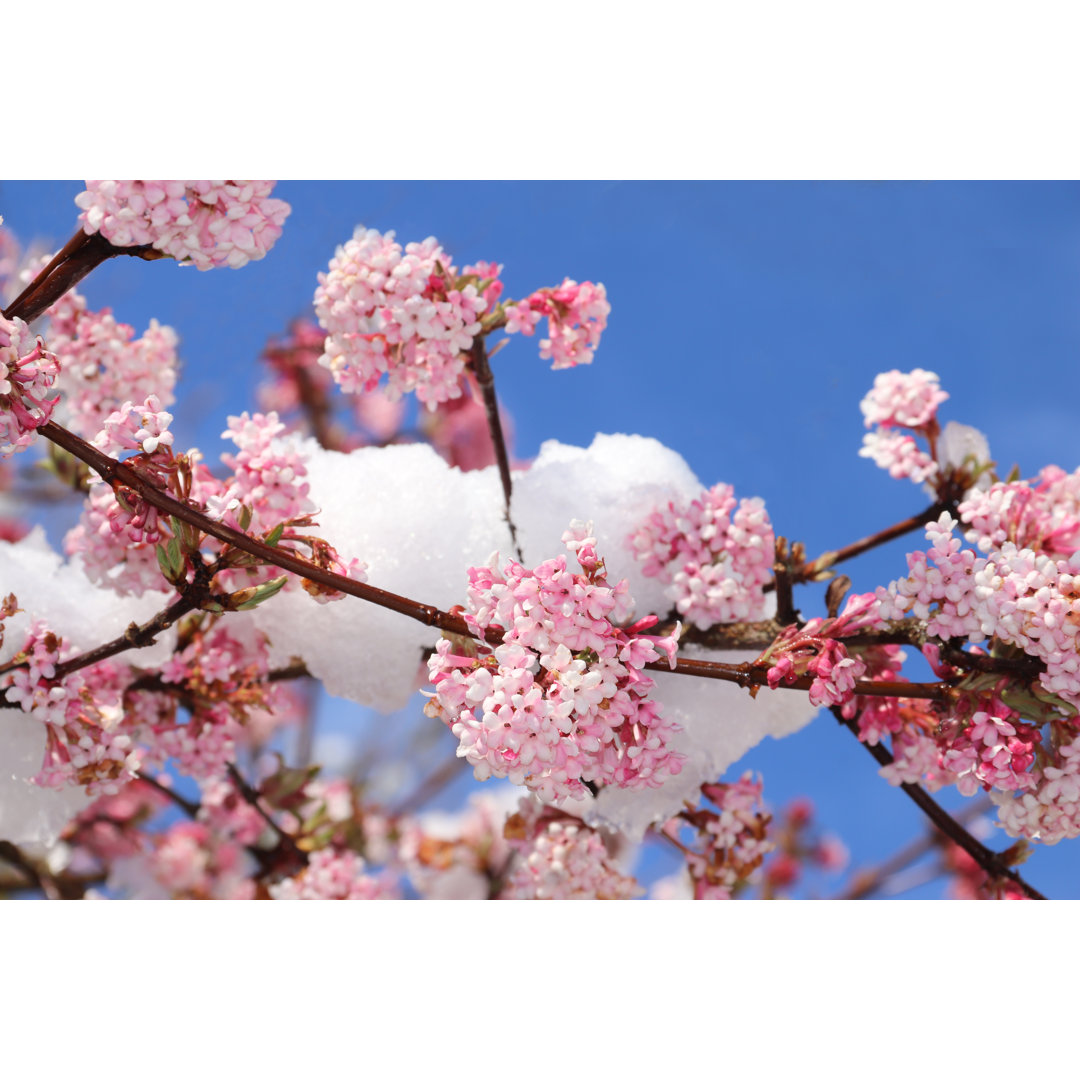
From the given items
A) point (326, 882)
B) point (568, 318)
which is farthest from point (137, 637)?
point (326, 882)

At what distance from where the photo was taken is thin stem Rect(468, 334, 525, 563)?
3.13ft

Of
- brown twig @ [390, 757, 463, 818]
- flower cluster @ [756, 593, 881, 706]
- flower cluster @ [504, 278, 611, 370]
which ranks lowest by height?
flower cluster @ [756, 593, 881, 706]

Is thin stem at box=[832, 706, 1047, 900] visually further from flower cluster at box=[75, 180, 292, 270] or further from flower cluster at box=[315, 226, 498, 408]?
flower cluster at box=[75, 180, 292, 270]

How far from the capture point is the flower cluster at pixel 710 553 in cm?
90

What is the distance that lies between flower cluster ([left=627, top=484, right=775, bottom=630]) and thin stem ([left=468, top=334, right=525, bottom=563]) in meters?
0.15

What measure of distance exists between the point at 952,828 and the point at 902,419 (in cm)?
45

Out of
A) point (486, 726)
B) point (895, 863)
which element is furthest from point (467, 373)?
point (895, 863)

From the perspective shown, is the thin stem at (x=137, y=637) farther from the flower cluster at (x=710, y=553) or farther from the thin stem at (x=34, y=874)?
the thin stem at (x=34, y=874)

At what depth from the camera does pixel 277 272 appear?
1.21 metres

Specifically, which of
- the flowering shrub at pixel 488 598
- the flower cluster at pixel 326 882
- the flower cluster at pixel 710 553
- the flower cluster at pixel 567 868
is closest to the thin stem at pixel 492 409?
the flowering shrub at pixel 488 598

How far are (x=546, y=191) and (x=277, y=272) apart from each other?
0.36 m

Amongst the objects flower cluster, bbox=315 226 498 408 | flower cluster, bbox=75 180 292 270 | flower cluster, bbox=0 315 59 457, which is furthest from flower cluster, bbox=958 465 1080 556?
flower cluster, bbox=0 315 59 457

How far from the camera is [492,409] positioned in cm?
97

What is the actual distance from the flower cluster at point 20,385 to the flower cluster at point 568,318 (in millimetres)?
433
